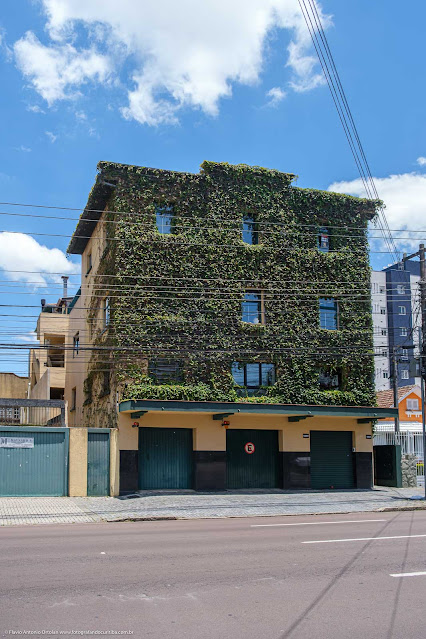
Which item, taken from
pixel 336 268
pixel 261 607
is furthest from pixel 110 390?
pixel 261 607

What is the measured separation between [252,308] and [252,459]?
6231 millimetres

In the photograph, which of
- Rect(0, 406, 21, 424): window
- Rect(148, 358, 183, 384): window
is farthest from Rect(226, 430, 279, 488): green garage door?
Rect(0, 406, 21, 424): window

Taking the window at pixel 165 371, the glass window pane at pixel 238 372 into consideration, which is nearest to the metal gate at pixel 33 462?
the window at pixel 165 371

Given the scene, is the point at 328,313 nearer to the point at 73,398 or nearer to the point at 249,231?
the point at 249,231

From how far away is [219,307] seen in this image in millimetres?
25391

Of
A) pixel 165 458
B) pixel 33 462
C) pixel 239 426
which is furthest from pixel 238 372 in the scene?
pixel 33 462

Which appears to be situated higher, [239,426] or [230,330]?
[230,330]

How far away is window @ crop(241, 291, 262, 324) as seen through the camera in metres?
26.2

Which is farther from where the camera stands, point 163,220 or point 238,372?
point 163,220

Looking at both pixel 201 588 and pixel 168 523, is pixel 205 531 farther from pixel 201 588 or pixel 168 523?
pixel 201 588

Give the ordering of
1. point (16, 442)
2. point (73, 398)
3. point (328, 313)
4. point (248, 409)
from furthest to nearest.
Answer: point (73, 398) → point (328, 313) → point (248, 409) → point (16, 442)

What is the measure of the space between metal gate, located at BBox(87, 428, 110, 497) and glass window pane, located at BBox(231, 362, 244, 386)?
5.74m

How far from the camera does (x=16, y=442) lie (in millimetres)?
21547

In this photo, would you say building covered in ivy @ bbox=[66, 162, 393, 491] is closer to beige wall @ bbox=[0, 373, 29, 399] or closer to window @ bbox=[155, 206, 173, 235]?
window @ bbox=[155, 206, 173, 235]
